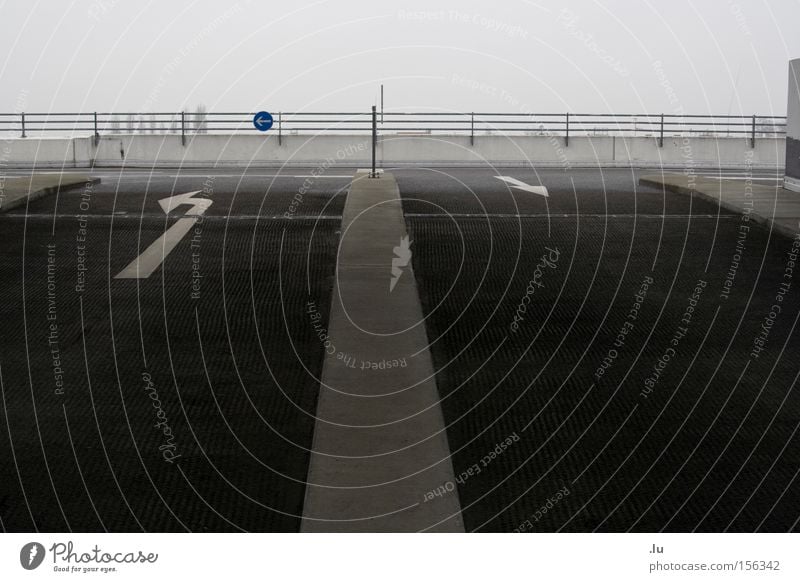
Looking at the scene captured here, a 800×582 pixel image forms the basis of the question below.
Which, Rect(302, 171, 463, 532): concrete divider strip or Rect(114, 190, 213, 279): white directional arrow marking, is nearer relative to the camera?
Rect(302, 171, 463, 532): concrete divider strip

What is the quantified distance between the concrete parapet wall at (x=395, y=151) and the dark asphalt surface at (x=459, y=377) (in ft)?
57.4

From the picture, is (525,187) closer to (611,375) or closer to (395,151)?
(611,375)

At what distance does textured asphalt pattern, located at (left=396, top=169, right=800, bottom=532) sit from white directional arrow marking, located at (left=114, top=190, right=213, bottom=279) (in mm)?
2344

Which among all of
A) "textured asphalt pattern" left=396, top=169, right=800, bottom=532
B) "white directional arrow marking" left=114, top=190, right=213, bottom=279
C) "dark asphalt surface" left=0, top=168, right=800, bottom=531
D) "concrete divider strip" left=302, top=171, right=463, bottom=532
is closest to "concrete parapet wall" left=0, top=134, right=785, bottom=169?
"white directional arrow marking" left=114, top=190, right=213, bottom=279

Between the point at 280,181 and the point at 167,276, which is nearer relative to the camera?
the point at 167,276

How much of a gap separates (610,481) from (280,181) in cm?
1355

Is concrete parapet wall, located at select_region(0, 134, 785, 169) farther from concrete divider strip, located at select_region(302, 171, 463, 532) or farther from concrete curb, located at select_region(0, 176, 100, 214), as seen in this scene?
concrete divider strip, located at select_region(302, 171, 463, 532)

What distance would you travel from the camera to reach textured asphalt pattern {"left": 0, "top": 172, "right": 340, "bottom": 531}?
407 centimetres

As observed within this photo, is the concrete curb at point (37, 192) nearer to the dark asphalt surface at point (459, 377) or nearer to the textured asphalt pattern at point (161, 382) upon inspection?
the dark asphalt surface at point (459, 377)

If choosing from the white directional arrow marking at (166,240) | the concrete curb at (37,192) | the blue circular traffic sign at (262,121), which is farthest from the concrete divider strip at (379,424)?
the blue circular traffic sign at (262,121)

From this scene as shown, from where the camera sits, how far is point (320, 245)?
33.4 ft

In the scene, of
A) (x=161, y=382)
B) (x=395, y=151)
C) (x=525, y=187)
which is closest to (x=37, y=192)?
(x=525, y=187)

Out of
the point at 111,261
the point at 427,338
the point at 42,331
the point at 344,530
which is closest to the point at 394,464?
the point at 344,530

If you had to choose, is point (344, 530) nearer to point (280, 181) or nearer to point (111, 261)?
point (111, 261)
